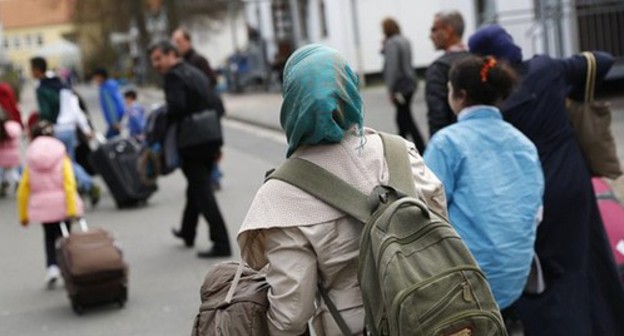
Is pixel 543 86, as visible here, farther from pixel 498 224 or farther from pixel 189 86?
pixel 189 86

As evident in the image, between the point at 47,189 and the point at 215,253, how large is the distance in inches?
61.6

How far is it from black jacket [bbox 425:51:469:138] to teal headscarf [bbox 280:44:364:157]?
265 cm

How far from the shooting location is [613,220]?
5.99 meters

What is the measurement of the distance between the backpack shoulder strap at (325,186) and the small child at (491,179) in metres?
1.58

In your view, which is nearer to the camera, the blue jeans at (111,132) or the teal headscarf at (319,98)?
the teal headscarf at (319,98)

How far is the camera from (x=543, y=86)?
17.4ft

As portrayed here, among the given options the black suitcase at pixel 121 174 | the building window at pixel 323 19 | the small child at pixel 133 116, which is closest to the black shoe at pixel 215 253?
the black suitcase at pixel 121 174

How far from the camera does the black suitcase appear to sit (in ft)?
43.9

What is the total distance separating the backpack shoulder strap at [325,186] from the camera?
324 cm

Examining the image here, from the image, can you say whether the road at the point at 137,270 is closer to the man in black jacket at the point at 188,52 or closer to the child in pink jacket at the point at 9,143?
the child in pink jacket at the point at 9,143

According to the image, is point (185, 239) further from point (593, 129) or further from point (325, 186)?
point (325, 186)

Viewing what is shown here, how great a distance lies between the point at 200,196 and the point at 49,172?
4.13ft

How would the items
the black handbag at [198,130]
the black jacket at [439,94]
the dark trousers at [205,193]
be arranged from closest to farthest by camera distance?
the black jacket at [439,94]
the black handbag at [198,130]
the dark trousers at [205,193]

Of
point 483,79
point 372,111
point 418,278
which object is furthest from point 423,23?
point 418,278
